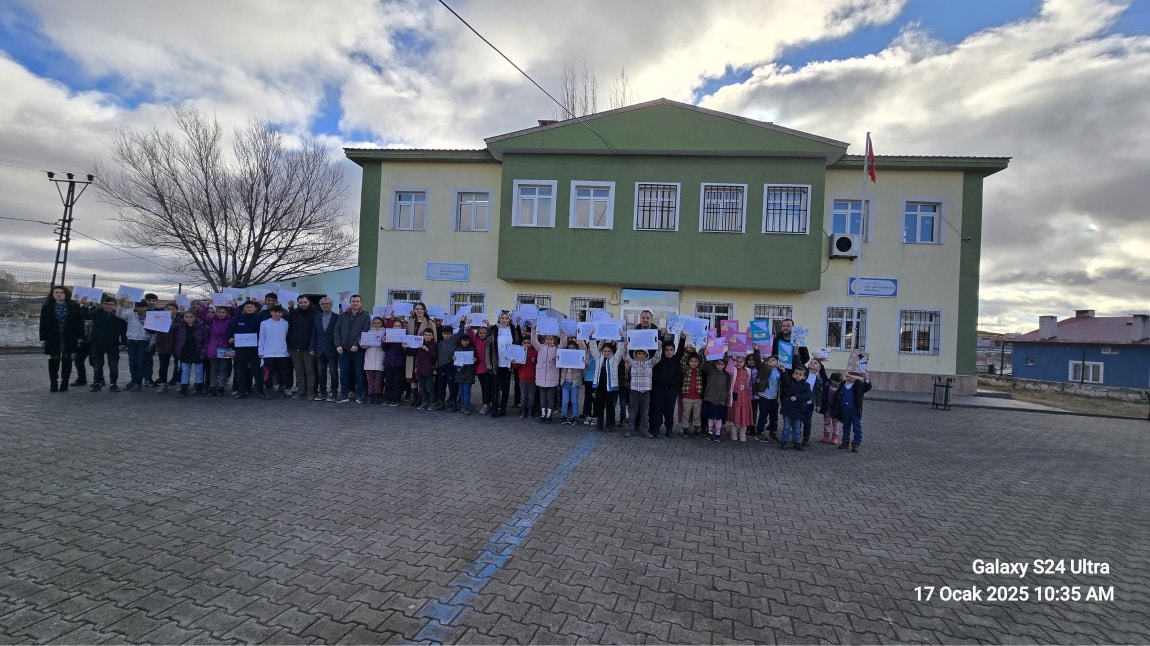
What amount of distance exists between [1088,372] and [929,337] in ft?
103

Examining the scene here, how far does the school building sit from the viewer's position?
1872 centimetres

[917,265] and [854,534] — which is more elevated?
[917,265]

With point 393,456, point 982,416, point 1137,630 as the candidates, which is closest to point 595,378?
point 393,456

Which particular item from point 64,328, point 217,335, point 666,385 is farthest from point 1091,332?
point 64,328

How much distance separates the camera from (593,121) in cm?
1938

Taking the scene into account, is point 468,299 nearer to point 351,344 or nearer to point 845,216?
point 351,344

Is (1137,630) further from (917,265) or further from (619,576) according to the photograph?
(917,265)

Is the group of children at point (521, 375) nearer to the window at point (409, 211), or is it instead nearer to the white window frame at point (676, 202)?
the white window frame at point (676, 202)

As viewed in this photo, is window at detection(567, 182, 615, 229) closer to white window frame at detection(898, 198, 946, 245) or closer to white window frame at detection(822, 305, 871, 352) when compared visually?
white window frame at detection(822, 305, 871, 352)

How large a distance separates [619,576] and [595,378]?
590 centimetres

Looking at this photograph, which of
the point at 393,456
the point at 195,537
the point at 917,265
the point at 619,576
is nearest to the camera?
the point at 619,576

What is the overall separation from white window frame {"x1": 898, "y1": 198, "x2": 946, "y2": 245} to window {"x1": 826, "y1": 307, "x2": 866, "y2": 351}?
9.96 feet

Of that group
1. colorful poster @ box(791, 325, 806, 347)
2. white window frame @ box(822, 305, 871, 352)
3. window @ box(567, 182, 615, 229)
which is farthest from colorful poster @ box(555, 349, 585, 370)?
white window frame @ box(822, 305, 871, 352)

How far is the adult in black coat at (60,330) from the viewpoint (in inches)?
404
